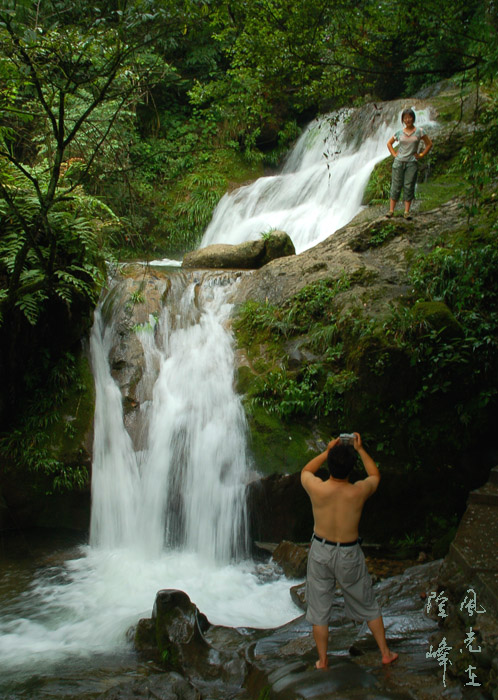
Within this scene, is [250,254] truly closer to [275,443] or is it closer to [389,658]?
[275,443]

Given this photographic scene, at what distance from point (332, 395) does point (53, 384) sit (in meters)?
3.69

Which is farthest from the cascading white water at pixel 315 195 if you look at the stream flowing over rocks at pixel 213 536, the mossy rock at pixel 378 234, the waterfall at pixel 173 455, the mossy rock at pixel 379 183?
the waterfall at pixel 173 455

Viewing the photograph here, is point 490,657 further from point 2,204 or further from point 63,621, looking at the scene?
point 2,204

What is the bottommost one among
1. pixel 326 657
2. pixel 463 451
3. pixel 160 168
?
pixel 326 657

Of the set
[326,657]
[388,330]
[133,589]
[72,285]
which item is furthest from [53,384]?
[326,657]

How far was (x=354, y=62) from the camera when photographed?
5422 mm

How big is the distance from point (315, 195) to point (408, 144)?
424 centimetres

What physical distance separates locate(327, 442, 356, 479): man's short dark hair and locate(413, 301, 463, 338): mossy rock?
126 inches

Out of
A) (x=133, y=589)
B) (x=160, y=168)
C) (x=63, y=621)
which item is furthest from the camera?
(x=160, y=168)

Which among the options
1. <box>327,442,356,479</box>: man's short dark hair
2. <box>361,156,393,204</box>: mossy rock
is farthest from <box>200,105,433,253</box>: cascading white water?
<box>327,442,356,479</box>: man's short dark hair

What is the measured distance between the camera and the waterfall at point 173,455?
19.6 ft

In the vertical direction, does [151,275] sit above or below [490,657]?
above

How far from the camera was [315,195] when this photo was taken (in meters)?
11.9

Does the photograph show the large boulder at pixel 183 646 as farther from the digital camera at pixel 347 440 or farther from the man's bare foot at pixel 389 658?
the digital camera at pixel 347 440
